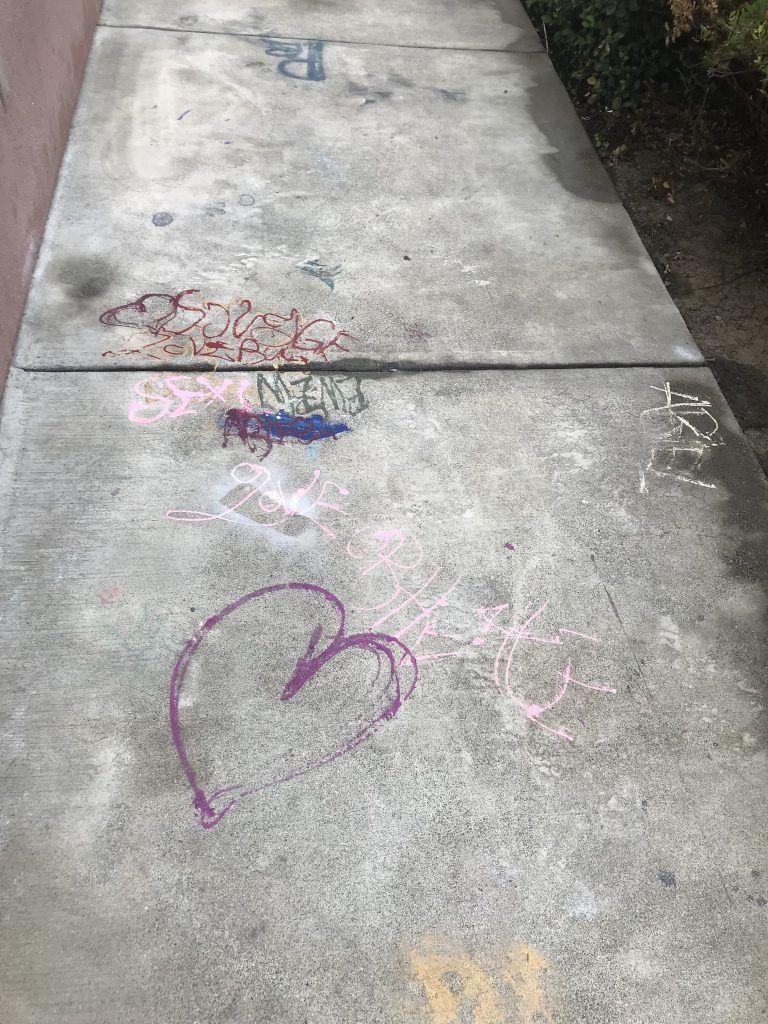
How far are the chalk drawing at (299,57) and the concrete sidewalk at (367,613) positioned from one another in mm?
1155

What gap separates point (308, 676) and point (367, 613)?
0.33 meters

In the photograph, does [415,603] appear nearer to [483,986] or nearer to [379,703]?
[379,703]

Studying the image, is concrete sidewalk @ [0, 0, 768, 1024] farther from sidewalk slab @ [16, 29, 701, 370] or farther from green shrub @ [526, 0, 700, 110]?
green shrub @ [526, 0, 700, 110]

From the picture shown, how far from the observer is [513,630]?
9.55ft

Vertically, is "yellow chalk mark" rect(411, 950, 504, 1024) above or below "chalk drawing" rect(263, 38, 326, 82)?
below

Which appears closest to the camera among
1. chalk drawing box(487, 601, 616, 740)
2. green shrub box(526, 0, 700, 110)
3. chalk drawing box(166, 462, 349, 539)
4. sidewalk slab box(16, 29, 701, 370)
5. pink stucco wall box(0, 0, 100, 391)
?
chalk drawing box(487, 601, 616, 740)

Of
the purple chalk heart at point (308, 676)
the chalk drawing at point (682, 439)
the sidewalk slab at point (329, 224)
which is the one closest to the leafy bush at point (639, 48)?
the sidewalk slab at point (329, 224)

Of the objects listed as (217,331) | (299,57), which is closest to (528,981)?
(217,331)

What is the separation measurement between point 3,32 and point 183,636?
3.12 m

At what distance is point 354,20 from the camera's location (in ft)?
20.9

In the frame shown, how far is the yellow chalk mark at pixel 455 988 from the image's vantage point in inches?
83.9

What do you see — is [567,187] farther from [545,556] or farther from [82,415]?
[82,415]

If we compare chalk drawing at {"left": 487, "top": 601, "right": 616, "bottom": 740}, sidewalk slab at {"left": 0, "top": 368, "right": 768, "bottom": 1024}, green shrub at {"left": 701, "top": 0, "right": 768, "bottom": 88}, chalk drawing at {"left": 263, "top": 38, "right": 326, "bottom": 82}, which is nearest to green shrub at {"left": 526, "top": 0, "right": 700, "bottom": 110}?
green shrub at {"left": 701, "top": 0, "right": 768, "bottom": 88}

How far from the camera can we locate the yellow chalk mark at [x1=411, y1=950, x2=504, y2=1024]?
2.13 metres
